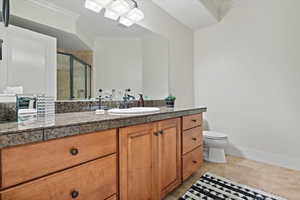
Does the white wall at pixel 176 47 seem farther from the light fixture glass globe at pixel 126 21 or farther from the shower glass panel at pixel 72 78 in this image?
the shower glass panel at pixel 72 78

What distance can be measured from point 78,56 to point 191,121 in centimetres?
131

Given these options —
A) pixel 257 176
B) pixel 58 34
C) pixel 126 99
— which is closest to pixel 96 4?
pixel 58 34

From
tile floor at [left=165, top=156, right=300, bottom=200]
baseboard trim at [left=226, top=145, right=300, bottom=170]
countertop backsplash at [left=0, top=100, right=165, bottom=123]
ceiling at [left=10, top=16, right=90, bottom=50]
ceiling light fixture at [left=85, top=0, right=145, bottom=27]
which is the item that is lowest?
tile floor at [left=165, top=156, right=300, bottom=200]

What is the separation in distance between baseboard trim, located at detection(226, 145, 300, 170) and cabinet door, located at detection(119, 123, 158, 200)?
1.92m

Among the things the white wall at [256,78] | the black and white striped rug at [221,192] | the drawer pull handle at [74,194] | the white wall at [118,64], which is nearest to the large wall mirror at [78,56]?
the white wall at [118,64]

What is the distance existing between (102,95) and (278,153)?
8.13 feet

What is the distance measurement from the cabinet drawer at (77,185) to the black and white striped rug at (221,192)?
91cm

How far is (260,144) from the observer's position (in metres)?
2.50

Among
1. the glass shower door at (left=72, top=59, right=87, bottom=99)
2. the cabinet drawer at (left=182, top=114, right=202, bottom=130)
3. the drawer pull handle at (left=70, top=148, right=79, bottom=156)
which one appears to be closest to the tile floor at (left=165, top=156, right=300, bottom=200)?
the cabinet drawer at (left=182, top=114, right=202, bottom=130)

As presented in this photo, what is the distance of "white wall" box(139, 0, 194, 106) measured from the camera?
2352 mm

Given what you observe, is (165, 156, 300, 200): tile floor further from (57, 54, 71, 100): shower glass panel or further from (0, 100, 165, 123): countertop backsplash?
(57, 54, 71, 100): shower glass panel

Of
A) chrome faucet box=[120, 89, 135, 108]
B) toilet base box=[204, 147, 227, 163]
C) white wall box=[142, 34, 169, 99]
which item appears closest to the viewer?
chrome faucet box=[120, 89, 135, 108]

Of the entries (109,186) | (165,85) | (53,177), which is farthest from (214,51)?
(53,177)

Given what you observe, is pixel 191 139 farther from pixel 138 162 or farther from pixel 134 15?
pixel 134 15
